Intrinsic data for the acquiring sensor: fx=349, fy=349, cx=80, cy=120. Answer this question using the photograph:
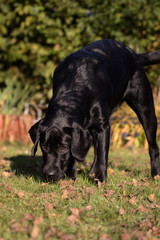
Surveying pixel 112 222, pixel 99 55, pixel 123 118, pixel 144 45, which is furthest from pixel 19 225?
pixel 144 45

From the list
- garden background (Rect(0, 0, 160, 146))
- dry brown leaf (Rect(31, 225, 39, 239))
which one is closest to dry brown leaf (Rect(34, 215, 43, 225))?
dry brown leaf (Rect(31, 225, 39, 239))

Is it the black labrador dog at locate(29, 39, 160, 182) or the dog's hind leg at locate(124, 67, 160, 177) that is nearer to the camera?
the black labrador dog at locate(29, 39, 160, 182)

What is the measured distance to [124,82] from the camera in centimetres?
436

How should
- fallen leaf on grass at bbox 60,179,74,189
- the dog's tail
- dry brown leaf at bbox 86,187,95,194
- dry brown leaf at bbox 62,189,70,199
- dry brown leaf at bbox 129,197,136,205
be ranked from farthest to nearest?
the dog's tail
fallen leaf on grass at bbox 60,179,74,189
dry brown leaf at bbox 86,187,95,194
dry brown leaf at bbox 62,189,70,199
dry brown leaf at bbox 129,197,136,205

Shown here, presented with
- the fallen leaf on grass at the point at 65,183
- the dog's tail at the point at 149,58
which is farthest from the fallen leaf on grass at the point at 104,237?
the dog's tail at the point at 149,58

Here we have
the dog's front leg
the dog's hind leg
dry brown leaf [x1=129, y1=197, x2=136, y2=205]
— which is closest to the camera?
dry brown leaf [x1=129, y1=197, x2=136, y2=205]

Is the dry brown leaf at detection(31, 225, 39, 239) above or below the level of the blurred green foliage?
below

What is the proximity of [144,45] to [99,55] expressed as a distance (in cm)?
428

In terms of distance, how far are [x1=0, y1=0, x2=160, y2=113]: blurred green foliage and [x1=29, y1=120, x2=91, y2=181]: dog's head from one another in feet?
14.0

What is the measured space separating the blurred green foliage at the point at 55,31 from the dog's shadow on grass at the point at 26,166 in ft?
6.85

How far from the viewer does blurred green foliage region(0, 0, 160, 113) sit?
25.0 feet

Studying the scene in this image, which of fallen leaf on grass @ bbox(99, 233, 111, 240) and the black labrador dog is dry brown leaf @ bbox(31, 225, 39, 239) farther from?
the black labrador dog

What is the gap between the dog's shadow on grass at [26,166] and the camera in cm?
444

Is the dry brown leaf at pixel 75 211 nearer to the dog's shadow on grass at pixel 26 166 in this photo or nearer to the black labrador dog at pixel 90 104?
the black labrador dog at pixel 90 104
